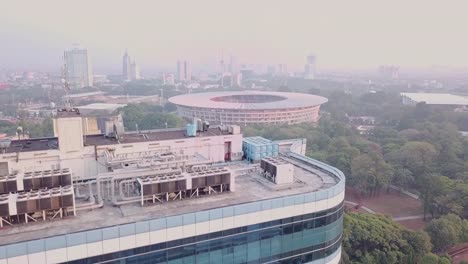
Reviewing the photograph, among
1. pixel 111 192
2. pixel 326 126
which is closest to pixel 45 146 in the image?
pixel 111 192

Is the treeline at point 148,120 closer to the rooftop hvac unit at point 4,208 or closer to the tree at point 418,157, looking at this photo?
the tree at point 418,157

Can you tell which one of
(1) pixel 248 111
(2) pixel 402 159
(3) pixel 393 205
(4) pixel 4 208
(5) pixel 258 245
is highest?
(4) pixel 4 208

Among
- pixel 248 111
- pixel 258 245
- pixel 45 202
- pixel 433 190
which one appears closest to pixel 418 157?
pixel 433 190

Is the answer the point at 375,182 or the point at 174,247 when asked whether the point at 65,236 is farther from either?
the point at 375,182

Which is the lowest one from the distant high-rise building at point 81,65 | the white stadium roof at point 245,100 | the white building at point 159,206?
the white stadium roof at point 245,100

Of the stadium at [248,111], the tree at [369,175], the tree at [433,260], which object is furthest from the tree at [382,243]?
the stadium at [248,111]

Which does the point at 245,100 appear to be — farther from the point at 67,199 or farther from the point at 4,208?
the point at 4,208
